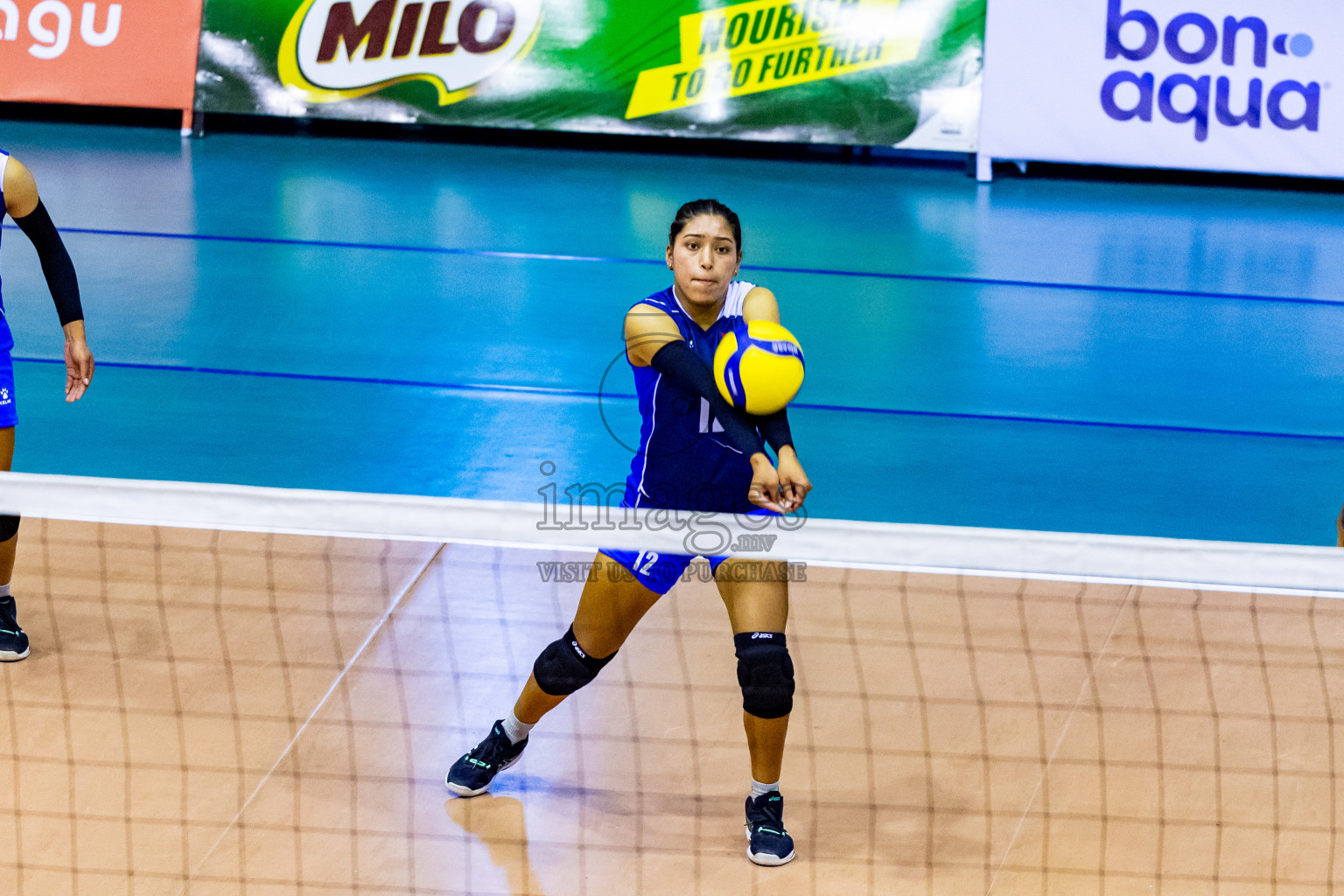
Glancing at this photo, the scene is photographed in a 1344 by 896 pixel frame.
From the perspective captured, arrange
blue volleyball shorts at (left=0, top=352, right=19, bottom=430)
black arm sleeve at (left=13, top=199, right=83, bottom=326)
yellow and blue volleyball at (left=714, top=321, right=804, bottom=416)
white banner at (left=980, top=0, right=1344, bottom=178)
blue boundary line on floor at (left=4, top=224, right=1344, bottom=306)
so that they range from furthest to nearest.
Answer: white banner at (left=980, top=0, right=1344, bottom=178), blue boundary line on floor at (left=4, top=224, right=1344, bottom=306), black arm sleeve at (left=13, top=199, right=83, bottom=326), blue volleyball shorts at (left=0, top=352, right=19, bottom=430), yellow and blue volleyball at (left=714, top=321, right=804, bottom=416)

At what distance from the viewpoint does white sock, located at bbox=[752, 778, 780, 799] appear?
3.27m

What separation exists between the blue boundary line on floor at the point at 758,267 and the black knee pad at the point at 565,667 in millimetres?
4941

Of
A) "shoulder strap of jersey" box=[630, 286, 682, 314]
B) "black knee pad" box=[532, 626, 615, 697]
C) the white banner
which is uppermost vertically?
the white banner

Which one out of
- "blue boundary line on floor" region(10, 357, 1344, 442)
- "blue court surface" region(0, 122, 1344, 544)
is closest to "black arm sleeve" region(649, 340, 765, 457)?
"blue court surface" region(0, 122, 1344, 544)

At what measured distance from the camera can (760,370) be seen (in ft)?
9.90

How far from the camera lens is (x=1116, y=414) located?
6348mm

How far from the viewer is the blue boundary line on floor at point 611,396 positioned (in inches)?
244

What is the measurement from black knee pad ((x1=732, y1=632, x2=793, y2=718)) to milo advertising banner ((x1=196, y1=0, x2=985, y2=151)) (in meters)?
8.11

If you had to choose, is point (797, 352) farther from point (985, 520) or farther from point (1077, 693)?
point (985, 520)

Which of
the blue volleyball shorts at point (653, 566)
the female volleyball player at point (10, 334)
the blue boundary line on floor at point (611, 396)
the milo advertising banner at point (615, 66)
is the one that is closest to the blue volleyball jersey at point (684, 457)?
the blue volleyball shorts at point (653, 566)

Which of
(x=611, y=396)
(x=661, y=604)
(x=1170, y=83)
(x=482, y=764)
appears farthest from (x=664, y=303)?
(x=1170, y=83)

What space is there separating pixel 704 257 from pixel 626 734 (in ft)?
4.77

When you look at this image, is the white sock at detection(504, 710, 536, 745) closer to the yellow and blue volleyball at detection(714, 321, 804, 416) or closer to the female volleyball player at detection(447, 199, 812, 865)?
the female volleyball player at detection(447, 199, 812, 865)

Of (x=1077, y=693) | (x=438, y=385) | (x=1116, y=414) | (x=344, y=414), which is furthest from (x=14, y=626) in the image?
(x=1116, y=414)
